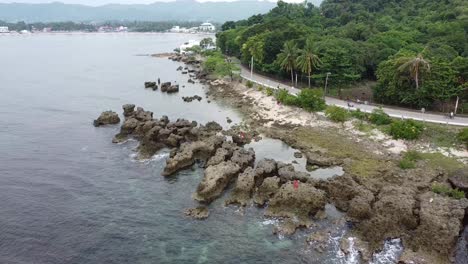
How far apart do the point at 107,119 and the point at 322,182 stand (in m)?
42.3

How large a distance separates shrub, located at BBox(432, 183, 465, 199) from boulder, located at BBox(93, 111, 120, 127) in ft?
170

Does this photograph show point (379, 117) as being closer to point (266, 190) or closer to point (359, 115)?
point (359, 115)

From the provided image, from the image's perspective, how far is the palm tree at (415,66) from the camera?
59.8m

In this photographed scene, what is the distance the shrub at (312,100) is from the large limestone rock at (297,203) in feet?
96.9

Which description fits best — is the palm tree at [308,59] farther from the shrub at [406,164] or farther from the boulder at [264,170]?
the boulder at [264,170]

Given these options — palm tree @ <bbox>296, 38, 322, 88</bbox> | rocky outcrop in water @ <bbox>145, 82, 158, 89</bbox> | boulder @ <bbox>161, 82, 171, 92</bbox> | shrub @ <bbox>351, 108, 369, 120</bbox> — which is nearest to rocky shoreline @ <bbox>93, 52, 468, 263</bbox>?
shrub @ <bbox>351, 108, 369, 120</bbox>

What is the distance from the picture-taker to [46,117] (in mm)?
76000

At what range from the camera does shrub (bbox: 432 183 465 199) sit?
40.5 m

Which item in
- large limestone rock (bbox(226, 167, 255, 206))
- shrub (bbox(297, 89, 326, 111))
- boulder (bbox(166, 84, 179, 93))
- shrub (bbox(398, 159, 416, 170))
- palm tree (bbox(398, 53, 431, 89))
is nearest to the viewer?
large limestone rock (bbox(226, 167, 255, 206))

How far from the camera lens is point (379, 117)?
195ft

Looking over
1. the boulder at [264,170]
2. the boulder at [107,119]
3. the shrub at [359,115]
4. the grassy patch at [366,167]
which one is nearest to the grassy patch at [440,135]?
the shrub at [359,115]

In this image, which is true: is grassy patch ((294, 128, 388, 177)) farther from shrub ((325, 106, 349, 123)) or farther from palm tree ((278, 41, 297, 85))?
palm tree ((278, 41, 297, 85))

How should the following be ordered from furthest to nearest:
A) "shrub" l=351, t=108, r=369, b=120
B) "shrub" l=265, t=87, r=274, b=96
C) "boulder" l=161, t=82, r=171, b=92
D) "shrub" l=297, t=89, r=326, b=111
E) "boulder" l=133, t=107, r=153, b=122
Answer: "boulder" l=161, t=82, r=171, b=92, "shrub" l=265, t=87, r=274, b=96, "shrub" l=297, t=89, r=326, b=111, "boulder" l=133, t=107, r=153, b=122, "shrub" l=351, t=108, r=369, b=120

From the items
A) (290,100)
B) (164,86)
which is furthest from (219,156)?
(164,86)
